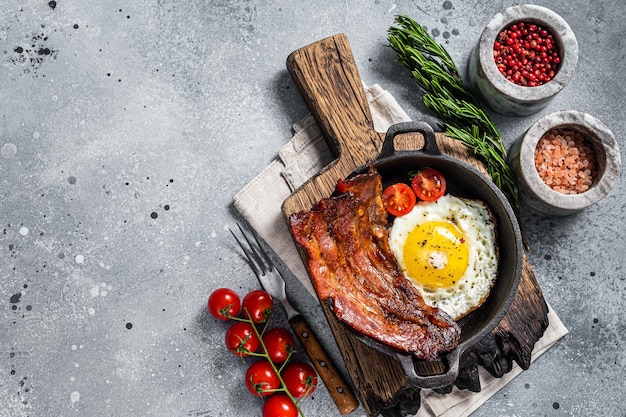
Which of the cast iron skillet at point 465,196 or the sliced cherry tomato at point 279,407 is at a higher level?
the cast iron skillet at point 465,196

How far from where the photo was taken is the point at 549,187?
3.08 m

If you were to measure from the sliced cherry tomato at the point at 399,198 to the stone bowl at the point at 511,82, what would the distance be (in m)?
0.69

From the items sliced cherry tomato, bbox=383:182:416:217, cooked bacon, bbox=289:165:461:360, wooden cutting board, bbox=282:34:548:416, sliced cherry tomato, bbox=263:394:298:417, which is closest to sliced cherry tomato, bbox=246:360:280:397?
sliced cherry tomato, bbox=263:394:298:417

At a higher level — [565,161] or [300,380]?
[565,161]

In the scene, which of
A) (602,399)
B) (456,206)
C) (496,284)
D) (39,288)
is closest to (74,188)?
(39,288)

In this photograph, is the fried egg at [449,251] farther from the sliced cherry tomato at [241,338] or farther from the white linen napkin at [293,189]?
the sliced cherry tomato at [241,338]

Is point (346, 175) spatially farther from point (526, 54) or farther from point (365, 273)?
point (526, 54)

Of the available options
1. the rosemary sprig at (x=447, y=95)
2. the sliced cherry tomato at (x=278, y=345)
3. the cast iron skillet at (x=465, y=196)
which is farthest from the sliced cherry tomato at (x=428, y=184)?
the sliced cherry tomato at (x=278, y=345)

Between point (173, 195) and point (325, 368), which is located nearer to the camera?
point (325, 368)

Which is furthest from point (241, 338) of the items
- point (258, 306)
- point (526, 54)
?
point (526, 54)

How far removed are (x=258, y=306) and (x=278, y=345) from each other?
22 centimetres

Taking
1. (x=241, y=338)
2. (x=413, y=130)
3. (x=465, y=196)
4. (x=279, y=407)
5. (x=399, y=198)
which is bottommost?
(x=279, y=407)

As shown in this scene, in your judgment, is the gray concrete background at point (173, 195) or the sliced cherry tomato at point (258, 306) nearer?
the sliced cherry tomato at point (258, 306)

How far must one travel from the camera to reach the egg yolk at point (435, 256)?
9.37 feet
